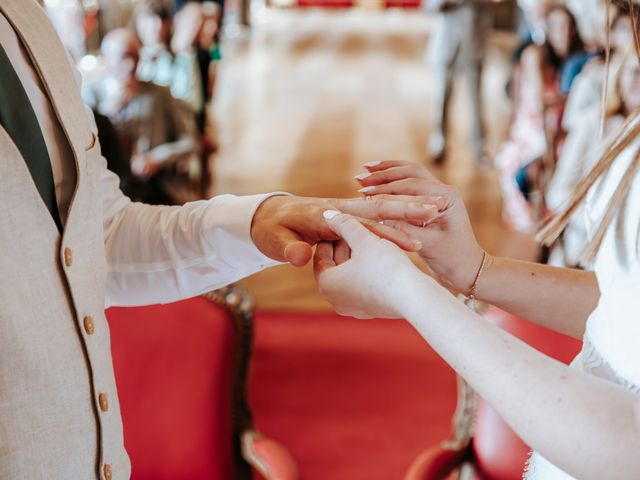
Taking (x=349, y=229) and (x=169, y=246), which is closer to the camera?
(x=349, y=229)

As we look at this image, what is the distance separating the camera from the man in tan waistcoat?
80 cm

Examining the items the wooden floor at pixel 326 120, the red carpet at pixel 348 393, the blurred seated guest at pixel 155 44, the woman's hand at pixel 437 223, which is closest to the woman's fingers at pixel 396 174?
the woman's hand at pixel 437 223

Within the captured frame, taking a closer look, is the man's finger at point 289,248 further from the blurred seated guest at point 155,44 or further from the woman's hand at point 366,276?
the blurred seated guest at point 155,44

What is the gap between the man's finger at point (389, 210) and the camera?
3.35 feet


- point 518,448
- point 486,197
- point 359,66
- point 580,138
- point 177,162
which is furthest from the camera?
point 359,66

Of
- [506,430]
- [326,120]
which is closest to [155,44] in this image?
[326,120]

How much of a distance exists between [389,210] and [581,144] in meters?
2.58

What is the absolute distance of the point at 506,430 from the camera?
180 centimetres

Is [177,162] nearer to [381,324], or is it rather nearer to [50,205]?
[381,324]

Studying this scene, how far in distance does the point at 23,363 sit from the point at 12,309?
6 centimetres

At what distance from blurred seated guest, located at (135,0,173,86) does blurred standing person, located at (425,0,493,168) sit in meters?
2.09

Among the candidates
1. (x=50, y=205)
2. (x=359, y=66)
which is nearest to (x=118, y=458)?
(x=50, y=205)

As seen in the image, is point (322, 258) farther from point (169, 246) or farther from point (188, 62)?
point (188, 62)

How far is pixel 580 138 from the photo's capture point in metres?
3.36
